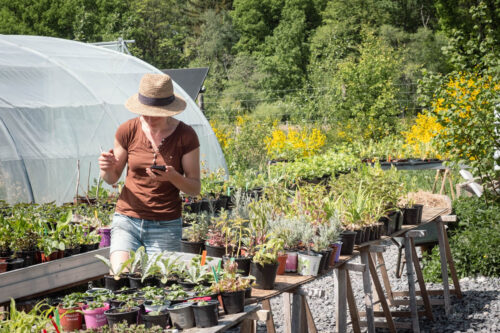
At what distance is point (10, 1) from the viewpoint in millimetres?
29891

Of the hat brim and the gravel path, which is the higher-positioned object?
the hat brim

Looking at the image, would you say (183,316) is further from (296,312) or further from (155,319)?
(296,312)

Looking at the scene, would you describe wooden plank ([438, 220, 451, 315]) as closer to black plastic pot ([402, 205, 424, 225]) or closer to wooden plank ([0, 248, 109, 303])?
black plastic pot ([402, 205, 424, 225])

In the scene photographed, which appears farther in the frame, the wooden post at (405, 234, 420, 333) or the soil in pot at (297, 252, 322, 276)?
the wooden post at (405, 234, 420, 333)

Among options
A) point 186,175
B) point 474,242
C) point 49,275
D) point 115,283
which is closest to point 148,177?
point 186,175

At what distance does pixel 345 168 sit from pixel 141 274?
16.5 feet

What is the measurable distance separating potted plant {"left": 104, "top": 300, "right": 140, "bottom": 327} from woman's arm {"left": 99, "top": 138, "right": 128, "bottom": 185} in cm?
99

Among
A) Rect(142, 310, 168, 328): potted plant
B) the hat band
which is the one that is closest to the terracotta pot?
Rect(142, 310, 168, 328): potted plant

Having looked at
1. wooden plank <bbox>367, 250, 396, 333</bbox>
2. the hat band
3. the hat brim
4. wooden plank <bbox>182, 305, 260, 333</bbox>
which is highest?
the hat band

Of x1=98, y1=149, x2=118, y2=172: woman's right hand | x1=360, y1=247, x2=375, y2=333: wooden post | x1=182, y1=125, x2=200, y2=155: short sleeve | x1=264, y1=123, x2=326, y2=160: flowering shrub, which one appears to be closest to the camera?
x1=98, y1=149, x2=118, y2=172: woman's right hand

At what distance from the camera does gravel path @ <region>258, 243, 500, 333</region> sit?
195 inches

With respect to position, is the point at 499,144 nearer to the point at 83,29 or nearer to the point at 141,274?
the point at 141,274

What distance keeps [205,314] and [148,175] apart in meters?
1.07

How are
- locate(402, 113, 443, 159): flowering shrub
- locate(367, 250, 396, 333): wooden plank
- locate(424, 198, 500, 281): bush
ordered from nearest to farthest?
locate(367, 250, 396, 333): wooden plank → locate(424, 198, 500, 281): bush → locate(402, 113, 443, 159): flowering shrub
